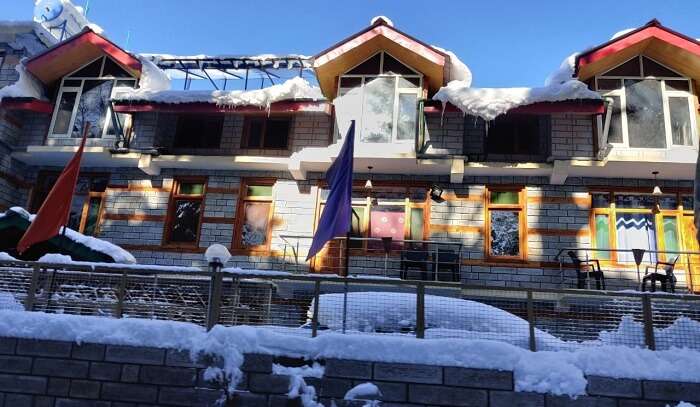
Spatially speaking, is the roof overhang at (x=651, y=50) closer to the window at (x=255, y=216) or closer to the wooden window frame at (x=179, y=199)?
the window at (x=255, y=216)

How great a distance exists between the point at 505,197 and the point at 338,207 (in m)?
6.49

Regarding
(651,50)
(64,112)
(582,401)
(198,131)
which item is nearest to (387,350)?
(582,401)

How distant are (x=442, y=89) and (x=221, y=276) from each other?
7.93 meters

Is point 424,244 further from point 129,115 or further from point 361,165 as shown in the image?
point 129,115

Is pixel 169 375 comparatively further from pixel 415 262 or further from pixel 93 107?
pixel 93 107

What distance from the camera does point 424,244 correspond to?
13.4 m

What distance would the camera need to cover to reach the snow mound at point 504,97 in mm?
12820

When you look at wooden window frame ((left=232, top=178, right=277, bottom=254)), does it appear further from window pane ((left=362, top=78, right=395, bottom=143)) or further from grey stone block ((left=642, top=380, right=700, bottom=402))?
grey stone block ((left=642, top=380, right=700, bottom=402))

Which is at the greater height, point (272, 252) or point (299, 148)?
point (299, 148)

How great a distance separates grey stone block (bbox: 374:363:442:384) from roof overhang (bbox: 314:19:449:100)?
9.06 metres

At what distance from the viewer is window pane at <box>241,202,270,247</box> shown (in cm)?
1408

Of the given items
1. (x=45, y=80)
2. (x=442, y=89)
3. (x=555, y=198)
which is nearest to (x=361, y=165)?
(x=442, y=89)

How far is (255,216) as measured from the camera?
14320 mm

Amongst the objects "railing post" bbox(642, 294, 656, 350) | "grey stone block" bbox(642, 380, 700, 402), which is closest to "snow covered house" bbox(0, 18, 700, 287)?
"railing post" bbox(642, 294, 656, 350)
